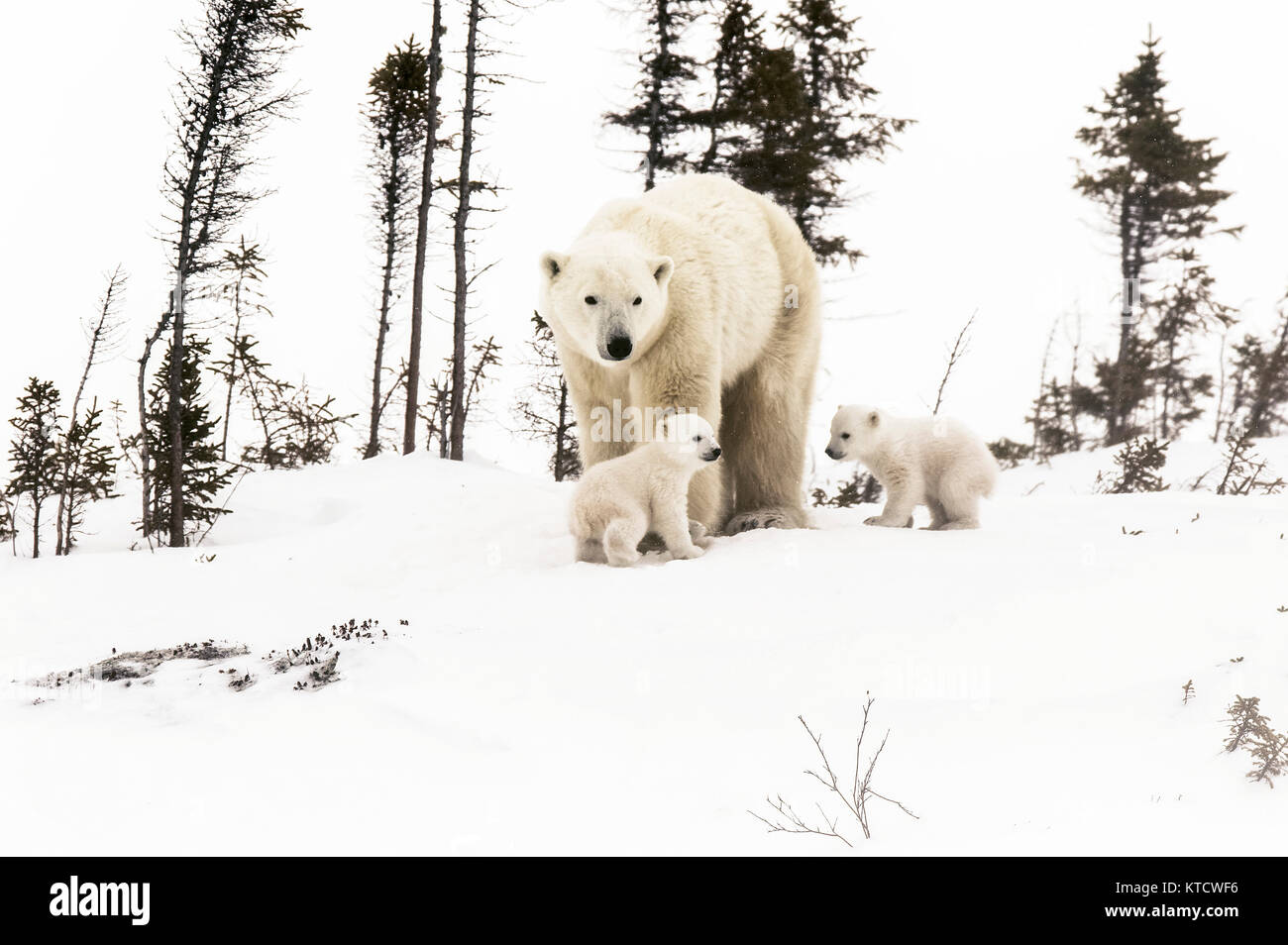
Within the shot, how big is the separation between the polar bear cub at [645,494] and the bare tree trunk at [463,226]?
7453mm

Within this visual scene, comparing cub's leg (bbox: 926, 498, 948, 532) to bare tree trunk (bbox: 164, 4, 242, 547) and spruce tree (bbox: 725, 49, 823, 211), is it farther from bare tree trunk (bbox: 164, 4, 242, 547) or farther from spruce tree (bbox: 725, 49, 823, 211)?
spruce tree (bbox: 725, 49, 823, 211)

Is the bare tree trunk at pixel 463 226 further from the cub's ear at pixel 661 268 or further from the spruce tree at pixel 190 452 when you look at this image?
the cub's ear at pixel 661 268

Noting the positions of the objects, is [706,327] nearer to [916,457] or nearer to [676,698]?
[916,457]

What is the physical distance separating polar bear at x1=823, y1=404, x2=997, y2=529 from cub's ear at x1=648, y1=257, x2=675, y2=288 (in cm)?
148

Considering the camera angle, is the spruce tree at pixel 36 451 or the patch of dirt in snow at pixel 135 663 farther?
the spruce tree at pixel 36 451

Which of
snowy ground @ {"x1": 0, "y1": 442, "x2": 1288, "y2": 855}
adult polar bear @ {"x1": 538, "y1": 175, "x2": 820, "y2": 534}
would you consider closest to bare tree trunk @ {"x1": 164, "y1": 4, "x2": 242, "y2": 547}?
snowy ground @ {"x1": 0, "y1": 442, "x2": 1288, "y2": 855}

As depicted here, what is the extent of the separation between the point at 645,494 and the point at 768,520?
140cm

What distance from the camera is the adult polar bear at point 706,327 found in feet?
17.9

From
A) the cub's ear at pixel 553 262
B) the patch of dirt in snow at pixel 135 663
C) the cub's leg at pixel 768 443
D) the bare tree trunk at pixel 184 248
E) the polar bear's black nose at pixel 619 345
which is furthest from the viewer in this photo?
the bare tree trunk at pixel 184 248

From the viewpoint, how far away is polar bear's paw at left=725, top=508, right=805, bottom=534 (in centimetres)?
669

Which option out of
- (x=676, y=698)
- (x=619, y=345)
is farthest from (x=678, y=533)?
(x=676, y=698)

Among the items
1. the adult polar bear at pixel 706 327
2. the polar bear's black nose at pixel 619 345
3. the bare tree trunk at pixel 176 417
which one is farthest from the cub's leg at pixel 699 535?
the bare tree trunk at pixel 176 417
